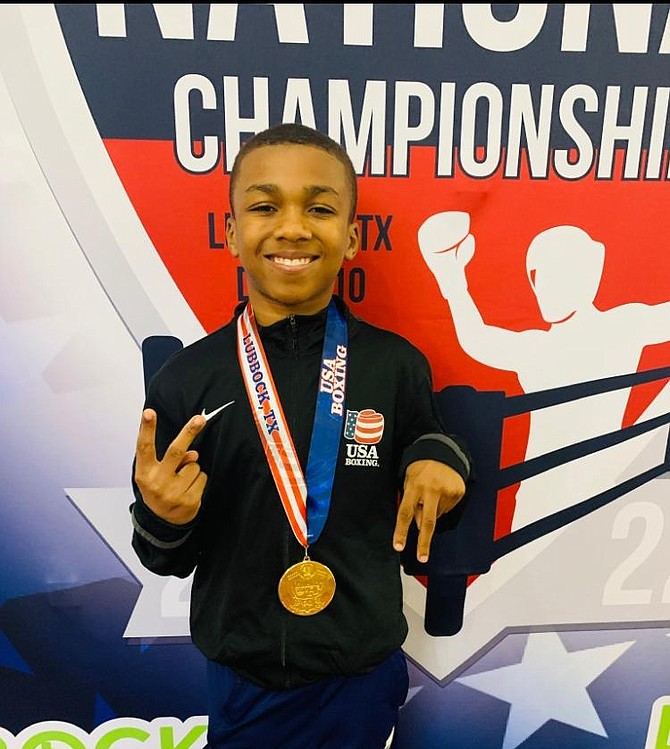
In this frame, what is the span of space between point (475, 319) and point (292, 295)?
18.0 inches

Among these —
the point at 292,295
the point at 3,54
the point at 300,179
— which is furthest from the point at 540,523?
the point at 3,54

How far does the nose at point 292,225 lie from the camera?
90cm

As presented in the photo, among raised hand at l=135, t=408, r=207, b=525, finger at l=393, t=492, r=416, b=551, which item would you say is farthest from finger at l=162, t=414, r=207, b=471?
finger at l=393, t=492, r=416, b=551

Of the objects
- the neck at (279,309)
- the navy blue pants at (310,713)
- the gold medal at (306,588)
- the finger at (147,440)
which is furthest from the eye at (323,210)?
the navy blue pants at (310,713)

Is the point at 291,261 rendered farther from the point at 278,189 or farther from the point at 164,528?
the point at 164,528

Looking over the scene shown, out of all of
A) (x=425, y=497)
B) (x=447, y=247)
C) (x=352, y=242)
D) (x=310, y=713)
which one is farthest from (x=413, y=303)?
(x=310, y=713)

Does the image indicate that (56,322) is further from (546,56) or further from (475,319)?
(546,56)

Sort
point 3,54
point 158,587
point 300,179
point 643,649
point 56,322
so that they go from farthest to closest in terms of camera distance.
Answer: point 643,649 < point 158,587 < point 56,322 < point 3,54 < point 300,179

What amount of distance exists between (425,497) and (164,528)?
387mm

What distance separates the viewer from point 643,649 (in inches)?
56.1

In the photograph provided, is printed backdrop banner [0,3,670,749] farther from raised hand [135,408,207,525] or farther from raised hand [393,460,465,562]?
raised hand [135,408,207,525]

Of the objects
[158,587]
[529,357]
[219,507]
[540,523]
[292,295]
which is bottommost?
[158,587]

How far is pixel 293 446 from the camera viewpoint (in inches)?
38.4

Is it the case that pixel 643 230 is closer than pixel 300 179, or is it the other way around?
pixel 300 179
